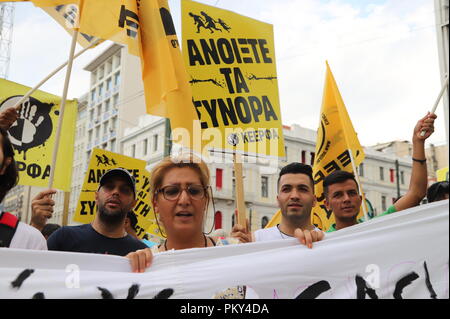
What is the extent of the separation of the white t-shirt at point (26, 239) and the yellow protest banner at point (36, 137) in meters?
2.93

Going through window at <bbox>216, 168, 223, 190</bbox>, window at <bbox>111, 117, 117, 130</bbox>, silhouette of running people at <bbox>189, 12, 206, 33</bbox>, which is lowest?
silhouette of running people at <bbox>189, 12, 206, 33</bbox>

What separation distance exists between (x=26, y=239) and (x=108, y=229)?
0.96 metres

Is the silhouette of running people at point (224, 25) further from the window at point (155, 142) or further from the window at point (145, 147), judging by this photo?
the window at point (145, 147)

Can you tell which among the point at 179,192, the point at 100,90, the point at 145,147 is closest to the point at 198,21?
the point at 179,192

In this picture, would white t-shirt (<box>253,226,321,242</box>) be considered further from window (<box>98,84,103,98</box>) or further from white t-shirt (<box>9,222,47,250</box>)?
window (<box>98,84,103,98</box>)

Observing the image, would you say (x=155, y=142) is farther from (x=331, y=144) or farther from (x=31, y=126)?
(x=331, y=144)

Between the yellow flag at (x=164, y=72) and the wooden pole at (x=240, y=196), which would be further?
the yellow flag at (x=164, y=72)

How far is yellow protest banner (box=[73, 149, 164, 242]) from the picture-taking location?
6859mm

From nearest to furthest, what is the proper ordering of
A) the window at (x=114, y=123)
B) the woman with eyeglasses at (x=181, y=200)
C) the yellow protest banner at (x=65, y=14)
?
1. the woman with eyeglasses at (x=181, y=200)
2. the yellow protest banner at (x=65, y=14)
3. the window at (x=114, y=123)

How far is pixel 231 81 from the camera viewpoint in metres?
4.93

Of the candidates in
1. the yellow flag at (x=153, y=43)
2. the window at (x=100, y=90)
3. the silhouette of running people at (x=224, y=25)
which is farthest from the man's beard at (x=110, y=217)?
the window at (x=100, y=90)

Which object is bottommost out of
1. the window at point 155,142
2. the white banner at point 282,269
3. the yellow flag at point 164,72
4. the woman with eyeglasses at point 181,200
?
the white banner at point 282,269

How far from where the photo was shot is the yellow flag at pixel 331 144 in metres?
5.55

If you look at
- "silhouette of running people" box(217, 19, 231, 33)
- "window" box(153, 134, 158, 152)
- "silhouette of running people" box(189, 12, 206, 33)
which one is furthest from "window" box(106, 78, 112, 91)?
"silhouette of running people" box(189, 12, 206, 33)
